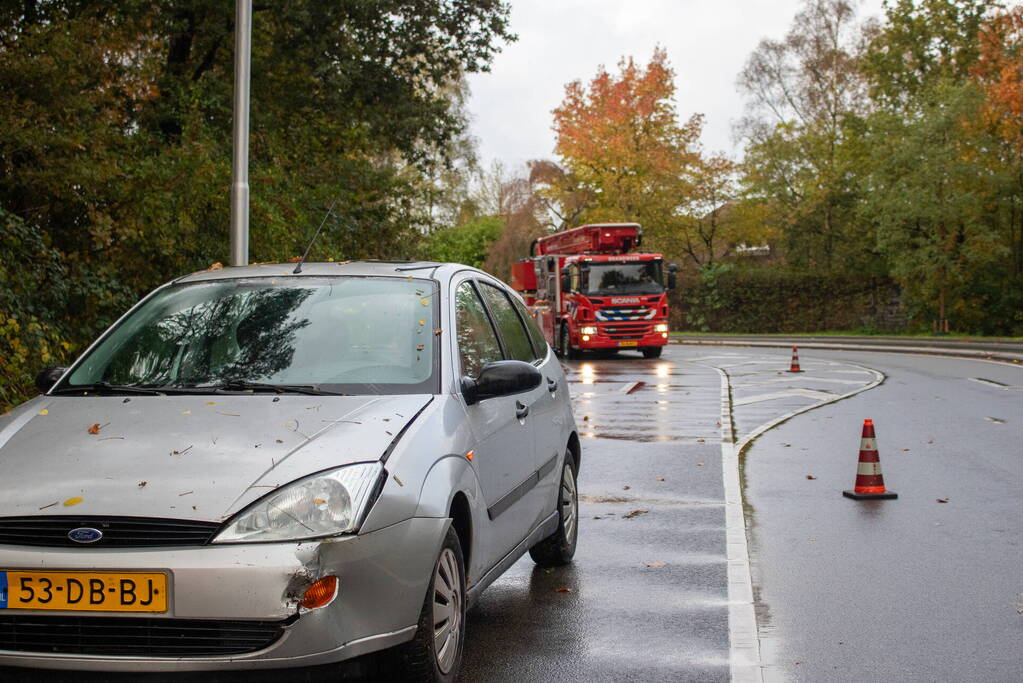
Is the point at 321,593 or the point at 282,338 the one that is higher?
the point at 282,338

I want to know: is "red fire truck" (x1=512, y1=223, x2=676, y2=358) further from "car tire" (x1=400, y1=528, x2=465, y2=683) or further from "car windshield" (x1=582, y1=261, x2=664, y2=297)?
"car tire" (x1=400, y1=528, x2=465, y2=683)

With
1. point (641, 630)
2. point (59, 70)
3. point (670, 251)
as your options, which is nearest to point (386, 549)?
point (641, 630)

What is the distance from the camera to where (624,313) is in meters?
32.4

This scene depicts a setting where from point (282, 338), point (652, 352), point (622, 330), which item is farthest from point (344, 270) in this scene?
point (652, 352)

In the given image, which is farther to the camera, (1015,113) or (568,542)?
(1015,113)

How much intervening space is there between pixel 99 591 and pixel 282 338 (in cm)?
166

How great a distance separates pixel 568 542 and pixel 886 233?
143ft

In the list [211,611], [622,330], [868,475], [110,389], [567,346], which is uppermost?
[110,389]

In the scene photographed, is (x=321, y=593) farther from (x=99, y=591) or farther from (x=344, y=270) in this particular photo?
(x=344, y=270)

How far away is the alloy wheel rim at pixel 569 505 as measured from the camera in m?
7.00

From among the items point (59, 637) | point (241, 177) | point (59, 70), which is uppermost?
point (59, 70)

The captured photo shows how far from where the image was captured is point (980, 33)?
48.8m

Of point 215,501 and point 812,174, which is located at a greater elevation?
point 812,174

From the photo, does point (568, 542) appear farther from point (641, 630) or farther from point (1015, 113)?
point (1015, 113)
